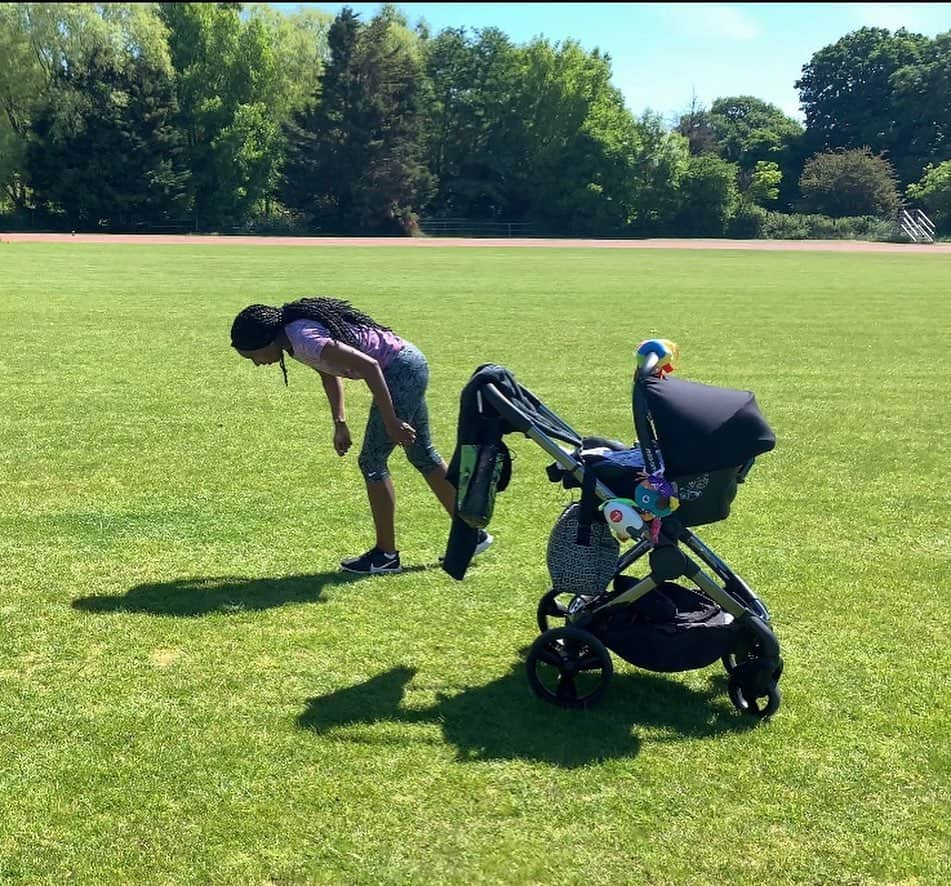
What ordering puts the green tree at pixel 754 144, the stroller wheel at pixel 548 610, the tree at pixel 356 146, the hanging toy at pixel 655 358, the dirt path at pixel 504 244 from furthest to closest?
the green tree at pixel 754 144, the tree at pixel 356 146, the dirt path at pixel 504 244, the stroller wheel at pixel 548 610, the hanging toy at pixel 655 358

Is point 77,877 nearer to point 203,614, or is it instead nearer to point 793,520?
point 203,614

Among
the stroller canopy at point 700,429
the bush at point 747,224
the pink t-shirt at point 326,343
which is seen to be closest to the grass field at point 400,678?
the stroller canopy at point 700,429

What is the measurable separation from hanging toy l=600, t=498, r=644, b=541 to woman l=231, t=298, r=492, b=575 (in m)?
1.41

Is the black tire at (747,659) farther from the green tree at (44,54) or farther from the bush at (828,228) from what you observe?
the bush at (828,228)

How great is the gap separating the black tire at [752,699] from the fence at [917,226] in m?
63.8

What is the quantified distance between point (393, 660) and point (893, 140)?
312 ft

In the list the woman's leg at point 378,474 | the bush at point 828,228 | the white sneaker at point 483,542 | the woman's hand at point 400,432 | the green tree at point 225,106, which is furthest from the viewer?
the green tree at point 225,106

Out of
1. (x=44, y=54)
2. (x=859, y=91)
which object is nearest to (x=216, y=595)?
(x=44, y=54)

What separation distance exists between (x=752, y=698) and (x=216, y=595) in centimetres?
264

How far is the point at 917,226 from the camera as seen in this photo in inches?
2424

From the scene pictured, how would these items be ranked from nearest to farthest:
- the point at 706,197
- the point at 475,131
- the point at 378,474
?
the point at 378,474 → the point at 706,197 → the point at 475,131

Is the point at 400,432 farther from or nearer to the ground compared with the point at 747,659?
farther from the ground

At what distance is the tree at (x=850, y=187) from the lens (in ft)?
218

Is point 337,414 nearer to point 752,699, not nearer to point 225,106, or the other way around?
point 752,699
